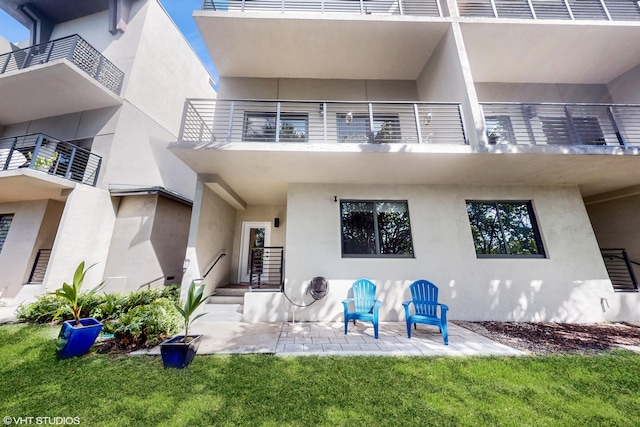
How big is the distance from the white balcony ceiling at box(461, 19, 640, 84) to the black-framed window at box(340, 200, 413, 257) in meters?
5.02

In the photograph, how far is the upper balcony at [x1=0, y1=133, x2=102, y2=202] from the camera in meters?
5.80

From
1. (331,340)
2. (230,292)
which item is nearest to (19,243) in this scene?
(230,292)

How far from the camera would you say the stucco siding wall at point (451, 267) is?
17.9 ft

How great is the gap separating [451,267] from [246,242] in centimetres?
666

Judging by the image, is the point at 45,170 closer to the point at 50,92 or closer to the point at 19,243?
the point at 19,243

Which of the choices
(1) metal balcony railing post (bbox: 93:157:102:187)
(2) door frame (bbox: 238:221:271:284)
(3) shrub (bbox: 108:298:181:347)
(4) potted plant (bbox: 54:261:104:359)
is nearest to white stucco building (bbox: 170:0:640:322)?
(2) door frame (bbox: 238:221:271:284)

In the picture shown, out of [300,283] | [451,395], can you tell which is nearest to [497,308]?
[451,395]

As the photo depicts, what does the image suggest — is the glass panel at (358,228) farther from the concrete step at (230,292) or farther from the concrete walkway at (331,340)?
the concrete step at (230,292)

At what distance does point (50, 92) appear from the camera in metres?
7.37

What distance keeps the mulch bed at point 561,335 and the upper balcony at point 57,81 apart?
12.7m

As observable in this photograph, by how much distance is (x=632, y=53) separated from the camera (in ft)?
21.3

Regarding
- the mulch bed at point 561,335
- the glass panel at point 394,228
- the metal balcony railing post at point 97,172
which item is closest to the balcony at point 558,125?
the glass panel at point 394,228

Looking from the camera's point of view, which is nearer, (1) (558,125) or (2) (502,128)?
(1) (558,125)

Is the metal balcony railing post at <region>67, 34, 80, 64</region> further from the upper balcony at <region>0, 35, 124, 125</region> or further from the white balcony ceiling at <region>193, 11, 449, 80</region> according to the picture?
the white balcony ceiling at <region>193, 11, 449, 80</region>
